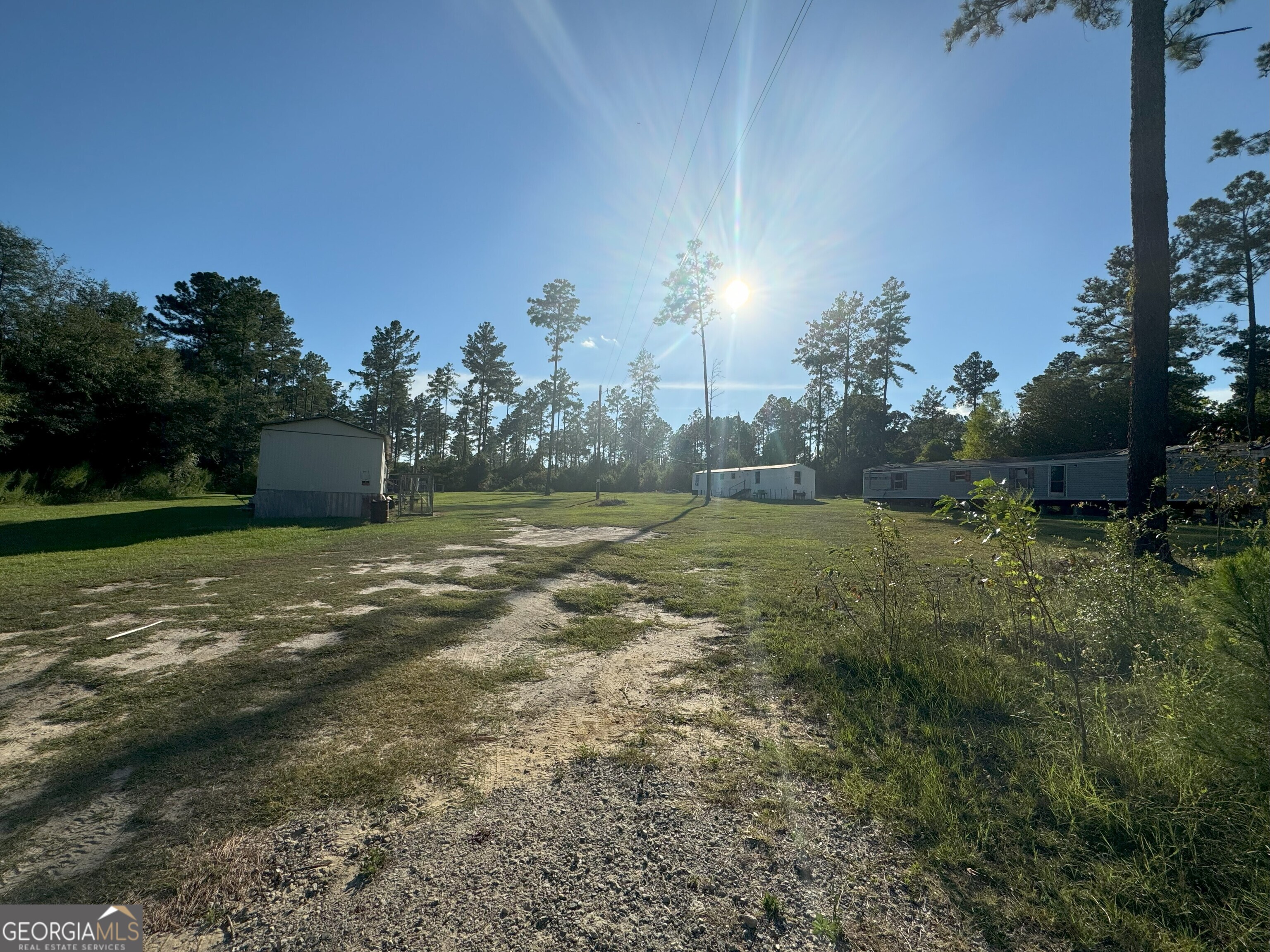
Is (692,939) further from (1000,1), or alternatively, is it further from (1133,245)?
(1000,1)

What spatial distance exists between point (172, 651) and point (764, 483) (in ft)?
119

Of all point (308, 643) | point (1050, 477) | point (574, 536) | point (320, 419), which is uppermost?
point (320, 419)

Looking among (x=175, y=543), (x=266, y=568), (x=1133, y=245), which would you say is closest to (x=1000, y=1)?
(x=1133, y=245)

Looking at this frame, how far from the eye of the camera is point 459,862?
6.06ft

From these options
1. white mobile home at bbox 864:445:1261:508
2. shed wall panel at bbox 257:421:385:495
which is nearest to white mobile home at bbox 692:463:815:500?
white mobile home at bbox 864:445:1261:508

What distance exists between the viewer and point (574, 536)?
12.1 meters

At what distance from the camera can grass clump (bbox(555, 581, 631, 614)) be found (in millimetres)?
5543

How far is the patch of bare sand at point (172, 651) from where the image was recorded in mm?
3742

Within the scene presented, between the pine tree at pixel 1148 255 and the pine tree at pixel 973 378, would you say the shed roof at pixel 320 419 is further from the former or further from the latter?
the pine tree at pixel 973 378

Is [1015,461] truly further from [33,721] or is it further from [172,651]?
[33,721]

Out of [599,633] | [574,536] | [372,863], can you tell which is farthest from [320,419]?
[372,863]

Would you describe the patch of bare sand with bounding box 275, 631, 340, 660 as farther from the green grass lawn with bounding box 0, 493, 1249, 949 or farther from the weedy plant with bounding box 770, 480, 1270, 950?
the weedy plant with bounding box 770, 480, 1270, 950

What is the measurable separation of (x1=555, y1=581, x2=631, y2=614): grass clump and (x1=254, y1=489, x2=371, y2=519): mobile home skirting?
11974 mm

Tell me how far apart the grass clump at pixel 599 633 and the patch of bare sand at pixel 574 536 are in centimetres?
514
